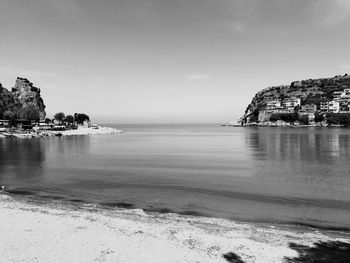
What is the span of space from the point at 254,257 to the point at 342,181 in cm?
2590

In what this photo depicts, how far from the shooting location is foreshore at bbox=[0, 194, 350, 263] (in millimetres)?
13578

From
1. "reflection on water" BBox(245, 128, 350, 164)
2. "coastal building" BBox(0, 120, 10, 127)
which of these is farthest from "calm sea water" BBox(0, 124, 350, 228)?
"coastal building" BBox(0, 120, 10, 127)

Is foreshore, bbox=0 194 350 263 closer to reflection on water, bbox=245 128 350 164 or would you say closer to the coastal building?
reflection on water, bbox=245 128 350 164

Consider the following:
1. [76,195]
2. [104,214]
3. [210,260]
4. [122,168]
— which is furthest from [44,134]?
[210,260]

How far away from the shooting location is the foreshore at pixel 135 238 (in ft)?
44.5

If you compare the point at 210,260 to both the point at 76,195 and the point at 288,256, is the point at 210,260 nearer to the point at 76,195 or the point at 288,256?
the point at 288,256

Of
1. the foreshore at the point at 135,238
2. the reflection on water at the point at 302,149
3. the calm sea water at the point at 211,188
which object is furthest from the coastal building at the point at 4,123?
the foreshore at the point at 135,238

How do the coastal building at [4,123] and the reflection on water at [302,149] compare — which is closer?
the reflection on water at [302,149]

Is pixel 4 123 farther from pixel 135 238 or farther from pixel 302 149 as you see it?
pixel 135 238

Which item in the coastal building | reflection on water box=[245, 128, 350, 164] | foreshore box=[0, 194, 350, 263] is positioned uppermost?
the coastal building

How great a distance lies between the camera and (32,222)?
706 inches

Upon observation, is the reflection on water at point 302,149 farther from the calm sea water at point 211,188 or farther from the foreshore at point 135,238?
the foreshore at point 135,238

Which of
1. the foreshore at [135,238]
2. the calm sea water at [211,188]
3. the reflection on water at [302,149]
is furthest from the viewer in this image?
the reflection on water at [302,149]

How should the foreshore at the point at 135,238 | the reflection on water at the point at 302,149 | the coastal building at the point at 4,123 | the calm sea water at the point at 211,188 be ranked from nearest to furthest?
1. the foreshore at the point at 135,238
2. the calm sea water at the point at 211,188
3. the reflection on water at the point at 302,149
4. the coastal building at the point at 4,123
